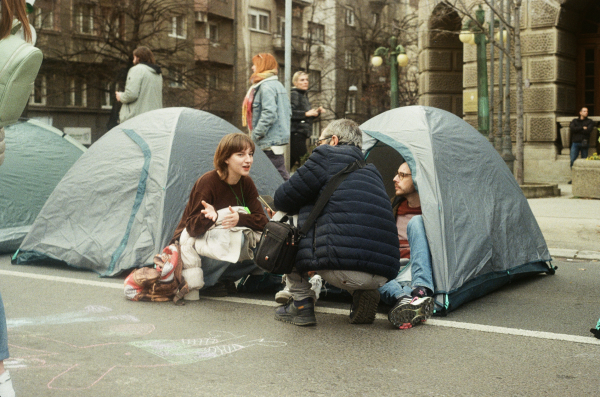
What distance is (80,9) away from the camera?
3259 centimetres

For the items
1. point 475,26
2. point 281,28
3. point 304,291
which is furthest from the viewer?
point 281,28

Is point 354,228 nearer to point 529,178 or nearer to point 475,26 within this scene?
point 475,26

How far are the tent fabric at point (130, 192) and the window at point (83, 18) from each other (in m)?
26.7

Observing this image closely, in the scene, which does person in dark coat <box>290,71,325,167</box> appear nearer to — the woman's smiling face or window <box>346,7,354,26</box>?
the woman's smiling face

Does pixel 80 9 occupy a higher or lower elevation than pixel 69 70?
higher

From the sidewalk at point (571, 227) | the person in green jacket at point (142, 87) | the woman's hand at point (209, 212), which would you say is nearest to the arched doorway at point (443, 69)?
the sidewalk at point (571, 227)

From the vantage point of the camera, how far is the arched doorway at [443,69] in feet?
71.4

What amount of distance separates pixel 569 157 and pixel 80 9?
23112 millimetres

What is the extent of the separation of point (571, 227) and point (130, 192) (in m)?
5.37

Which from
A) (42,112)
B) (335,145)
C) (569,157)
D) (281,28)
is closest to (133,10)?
(42,112)

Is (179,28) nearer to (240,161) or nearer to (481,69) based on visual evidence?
(481,69)

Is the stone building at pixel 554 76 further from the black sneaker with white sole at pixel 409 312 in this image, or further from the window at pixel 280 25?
the window at pixel 280 25

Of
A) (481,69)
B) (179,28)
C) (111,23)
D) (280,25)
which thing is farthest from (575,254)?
(280,25)

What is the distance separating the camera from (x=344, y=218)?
4.75 m
